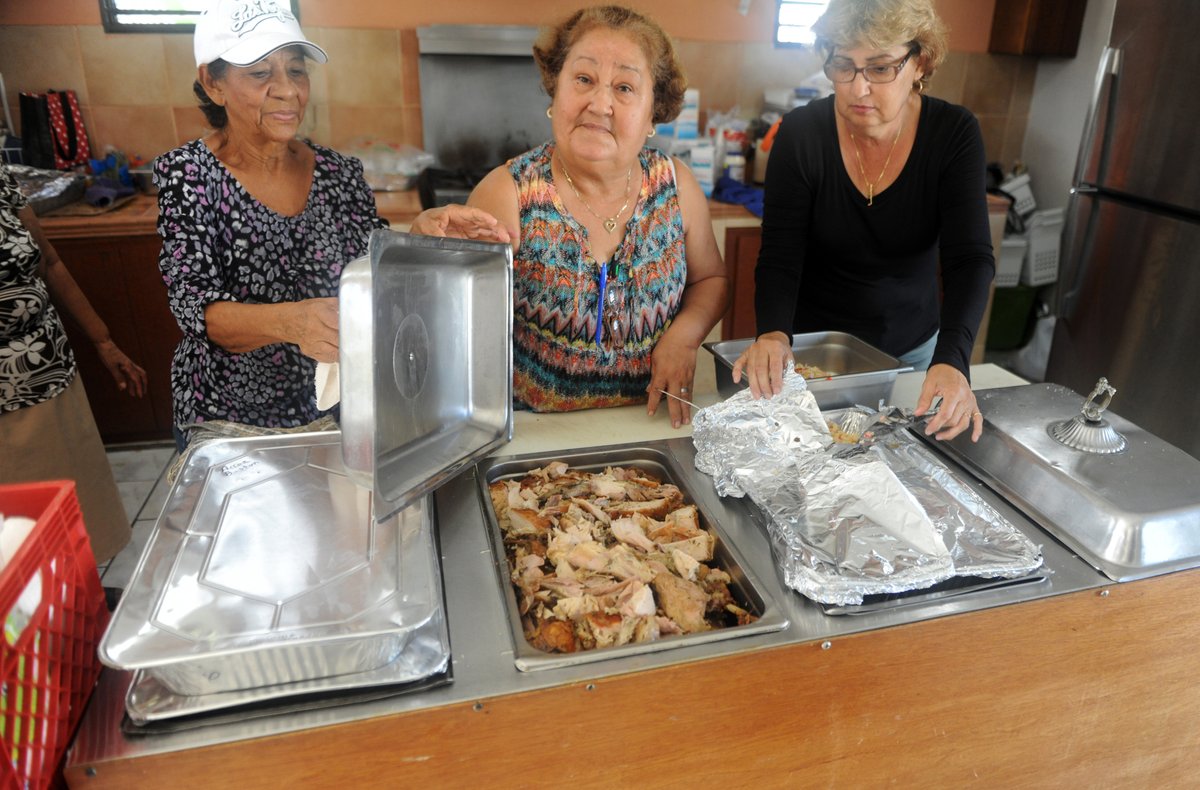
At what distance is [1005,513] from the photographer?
117cm

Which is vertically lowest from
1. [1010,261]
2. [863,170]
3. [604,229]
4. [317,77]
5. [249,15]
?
[1010,261]

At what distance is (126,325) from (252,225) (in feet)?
6.04

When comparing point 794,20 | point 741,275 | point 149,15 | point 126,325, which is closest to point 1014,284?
point 741,275

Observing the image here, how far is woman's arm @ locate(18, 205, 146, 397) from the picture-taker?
76.2 inches

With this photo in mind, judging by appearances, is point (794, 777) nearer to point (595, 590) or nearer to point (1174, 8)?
point (595, 590)

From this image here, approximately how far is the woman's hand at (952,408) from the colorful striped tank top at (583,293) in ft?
1.82

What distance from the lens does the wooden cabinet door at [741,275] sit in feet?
10.7

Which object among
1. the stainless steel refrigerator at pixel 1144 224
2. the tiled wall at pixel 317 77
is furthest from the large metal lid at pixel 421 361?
the stainless steel refrigerator at pixel 1144 224

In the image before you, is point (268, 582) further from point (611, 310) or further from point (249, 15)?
point (249, 15)

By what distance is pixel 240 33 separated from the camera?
4.50 feet

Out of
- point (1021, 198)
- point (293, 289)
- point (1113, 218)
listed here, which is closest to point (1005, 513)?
point (293, 289)

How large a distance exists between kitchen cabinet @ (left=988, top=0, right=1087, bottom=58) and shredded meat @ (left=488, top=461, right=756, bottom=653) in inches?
140

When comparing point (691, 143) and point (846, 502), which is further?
point (691, 143)

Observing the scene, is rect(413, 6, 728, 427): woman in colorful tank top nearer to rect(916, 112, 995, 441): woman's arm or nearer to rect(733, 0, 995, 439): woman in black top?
rect(733, 0, 995, 439): woman in black top
